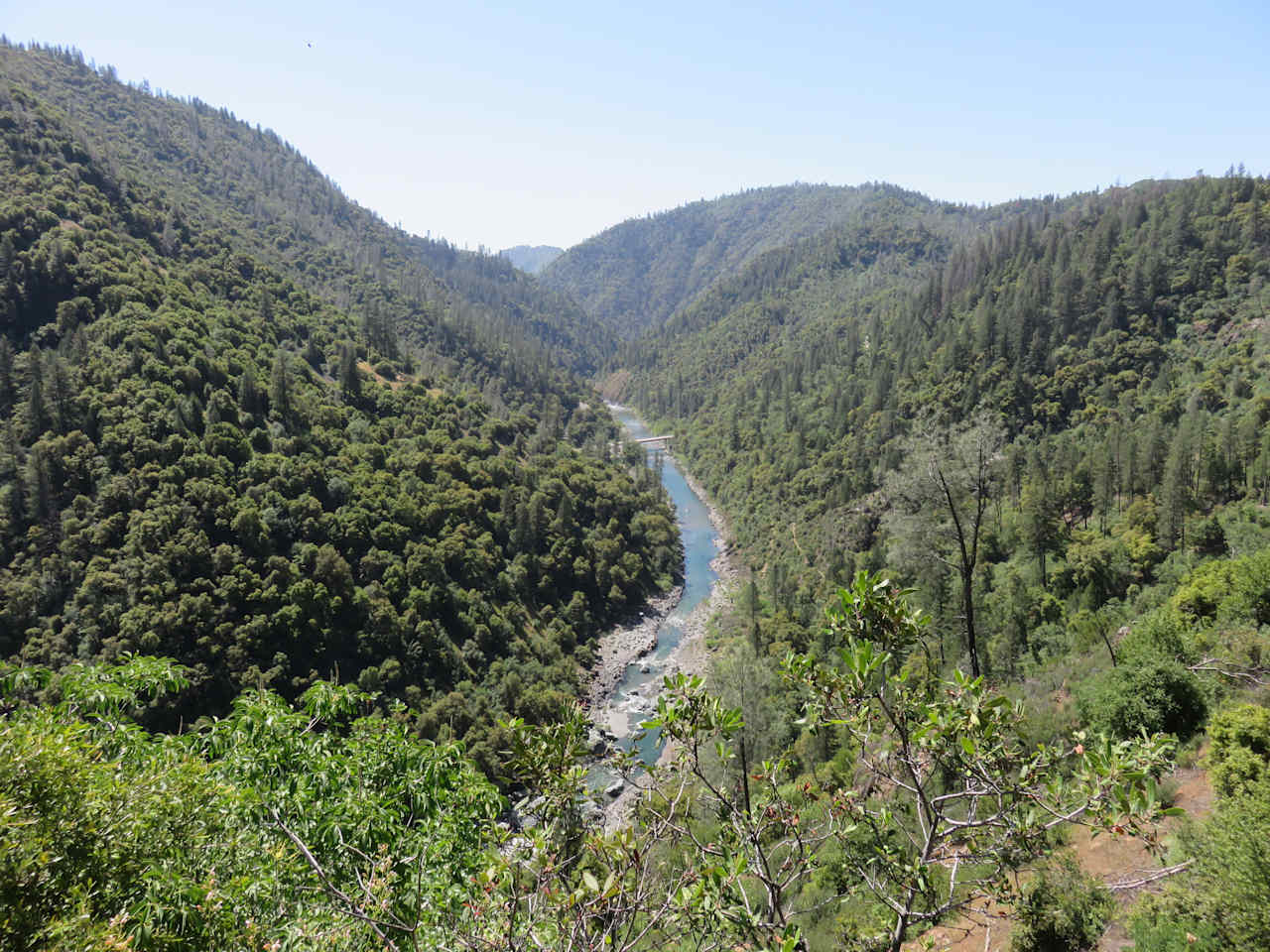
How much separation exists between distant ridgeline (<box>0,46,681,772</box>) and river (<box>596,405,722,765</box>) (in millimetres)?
4586

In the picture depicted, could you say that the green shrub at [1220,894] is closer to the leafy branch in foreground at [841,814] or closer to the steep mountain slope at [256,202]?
the leafy branch in foreground at [841,814]

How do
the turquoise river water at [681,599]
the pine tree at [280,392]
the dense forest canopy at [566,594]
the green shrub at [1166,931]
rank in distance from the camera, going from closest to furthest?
the dense forest canopy at [566,594] < the green shrub at [1166,931] < the turquoise river water at [681,599] < the pine tree at [280,392]

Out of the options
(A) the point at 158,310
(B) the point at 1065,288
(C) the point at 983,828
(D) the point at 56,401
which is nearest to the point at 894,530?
(C) the point at 983,828

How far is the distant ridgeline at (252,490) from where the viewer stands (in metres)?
40.1

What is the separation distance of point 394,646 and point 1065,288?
4059 inches

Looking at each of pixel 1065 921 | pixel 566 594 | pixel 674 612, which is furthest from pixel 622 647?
pixel 1065 921

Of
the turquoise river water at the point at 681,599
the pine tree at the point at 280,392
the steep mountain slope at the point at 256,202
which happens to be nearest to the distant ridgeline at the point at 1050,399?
the turquoise river water at the point at 681,599

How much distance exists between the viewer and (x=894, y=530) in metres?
21.4

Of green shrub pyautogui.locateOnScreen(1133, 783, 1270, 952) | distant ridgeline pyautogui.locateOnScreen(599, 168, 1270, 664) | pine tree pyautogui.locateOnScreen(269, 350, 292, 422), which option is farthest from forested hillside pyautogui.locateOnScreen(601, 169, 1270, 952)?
pine tree pyautogui.locateOnScreen(269, 350, 292, 422)

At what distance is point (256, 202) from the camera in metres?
134

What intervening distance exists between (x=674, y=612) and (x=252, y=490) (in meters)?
44.8

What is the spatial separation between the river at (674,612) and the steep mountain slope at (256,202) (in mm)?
50590

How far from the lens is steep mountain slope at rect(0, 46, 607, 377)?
111 metres

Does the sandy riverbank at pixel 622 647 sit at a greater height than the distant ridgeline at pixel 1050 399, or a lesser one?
lesser
